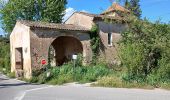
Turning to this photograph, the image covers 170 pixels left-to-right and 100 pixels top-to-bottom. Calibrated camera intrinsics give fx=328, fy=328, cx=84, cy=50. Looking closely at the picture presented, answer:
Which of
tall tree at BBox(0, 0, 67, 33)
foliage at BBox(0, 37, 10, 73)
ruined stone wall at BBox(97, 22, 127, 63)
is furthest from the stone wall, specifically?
tall tree at BBox(0, 0, 67, 33)

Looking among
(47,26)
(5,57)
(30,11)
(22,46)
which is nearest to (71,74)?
(47,26)

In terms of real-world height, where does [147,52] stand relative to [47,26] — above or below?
below

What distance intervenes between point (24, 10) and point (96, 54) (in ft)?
63.2

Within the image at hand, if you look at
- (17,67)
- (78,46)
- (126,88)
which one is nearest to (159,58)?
(126,88)

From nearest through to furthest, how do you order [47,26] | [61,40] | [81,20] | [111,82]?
[111,82], [47,26], [81,20], [61,40]

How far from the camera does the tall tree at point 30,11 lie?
161 ft

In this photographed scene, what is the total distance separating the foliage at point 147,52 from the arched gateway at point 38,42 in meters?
10.7

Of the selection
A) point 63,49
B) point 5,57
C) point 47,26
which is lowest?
point 5,57

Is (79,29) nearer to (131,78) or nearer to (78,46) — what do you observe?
(78,46)

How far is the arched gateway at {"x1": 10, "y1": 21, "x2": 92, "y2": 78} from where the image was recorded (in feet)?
99.8

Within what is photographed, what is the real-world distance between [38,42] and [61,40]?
9.20 meters

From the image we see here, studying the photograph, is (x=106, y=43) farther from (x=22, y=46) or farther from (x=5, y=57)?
(x=5, y=57)

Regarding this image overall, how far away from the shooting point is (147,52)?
21.6 metres

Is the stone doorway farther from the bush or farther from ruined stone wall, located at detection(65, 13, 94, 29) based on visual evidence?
the bush
